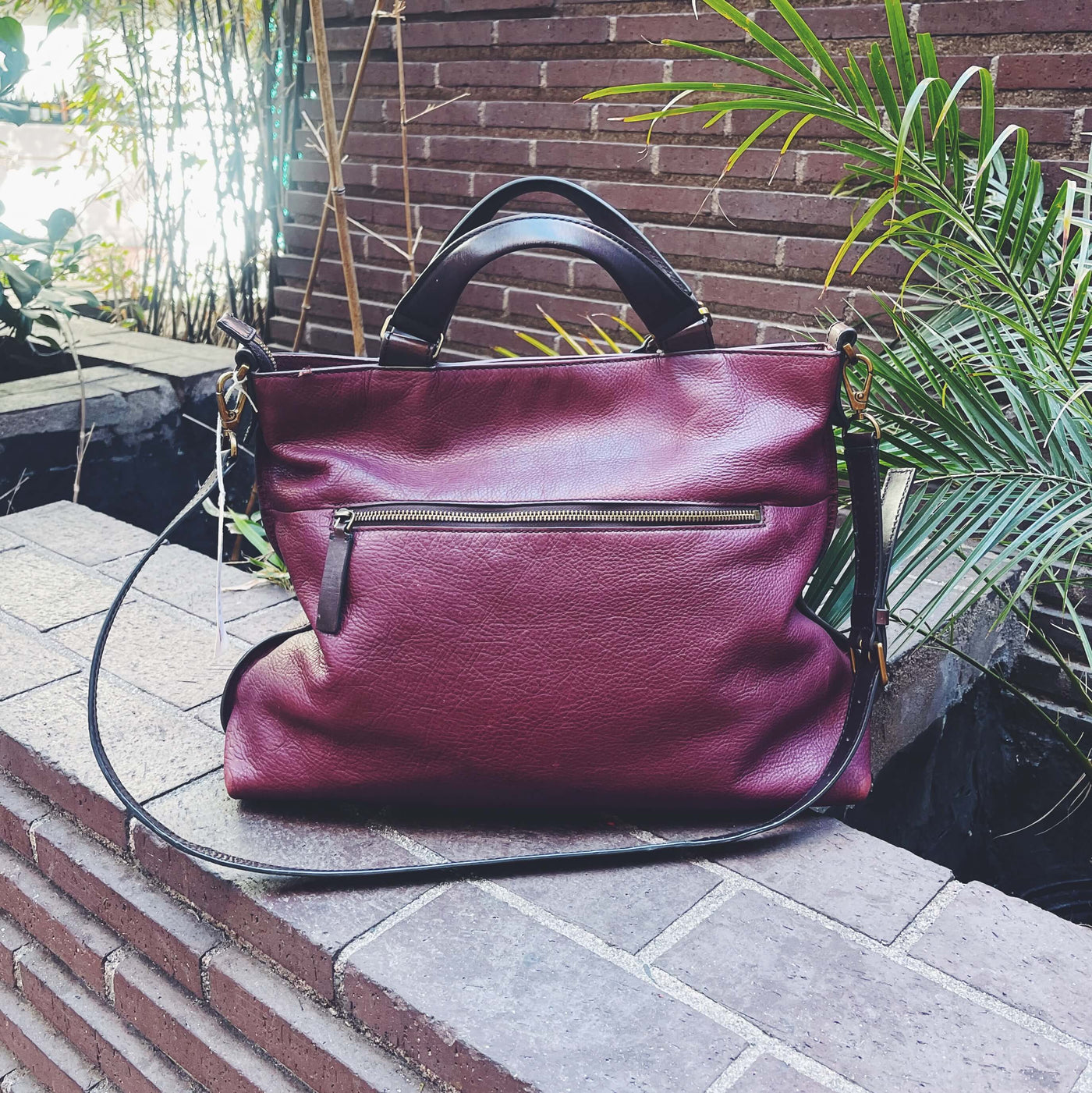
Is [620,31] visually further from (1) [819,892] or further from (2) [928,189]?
(1) [819,892]

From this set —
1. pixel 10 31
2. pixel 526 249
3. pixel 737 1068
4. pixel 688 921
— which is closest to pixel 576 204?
pixel 526 249

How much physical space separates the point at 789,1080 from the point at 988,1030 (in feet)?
0.64

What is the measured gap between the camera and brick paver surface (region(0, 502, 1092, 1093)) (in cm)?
86

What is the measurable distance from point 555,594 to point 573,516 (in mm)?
87

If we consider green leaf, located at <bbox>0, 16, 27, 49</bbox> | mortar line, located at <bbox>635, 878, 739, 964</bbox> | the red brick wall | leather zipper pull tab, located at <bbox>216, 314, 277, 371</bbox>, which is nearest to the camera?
mortar line, located at <bbox>635, 878, 739, 964</bbox>

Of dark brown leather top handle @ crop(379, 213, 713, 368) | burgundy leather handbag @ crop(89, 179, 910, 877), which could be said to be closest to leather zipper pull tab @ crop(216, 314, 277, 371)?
burgundy leather handbag @ crop(89, 179, 910, 877)

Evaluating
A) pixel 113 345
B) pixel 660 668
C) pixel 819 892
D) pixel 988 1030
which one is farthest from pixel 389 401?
pixel 113 345

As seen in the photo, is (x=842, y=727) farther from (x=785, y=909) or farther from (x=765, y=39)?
(x=765, y=39)

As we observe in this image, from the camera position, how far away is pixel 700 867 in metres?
1.10

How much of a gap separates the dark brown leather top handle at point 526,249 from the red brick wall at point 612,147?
1.10 m

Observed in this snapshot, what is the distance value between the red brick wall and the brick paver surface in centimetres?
144

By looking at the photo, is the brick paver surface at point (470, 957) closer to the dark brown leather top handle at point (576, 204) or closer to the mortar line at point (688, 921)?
the mortar line at point (688, 921)

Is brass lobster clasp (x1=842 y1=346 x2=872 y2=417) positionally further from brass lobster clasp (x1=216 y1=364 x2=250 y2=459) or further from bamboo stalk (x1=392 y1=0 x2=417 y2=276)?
bamboo stalk (x1=392 y1=0 x2=417 y2=276)

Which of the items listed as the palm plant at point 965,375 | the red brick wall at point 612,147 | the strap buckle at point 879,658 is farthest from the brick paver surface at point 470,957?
the red brick wall at point 612,147
